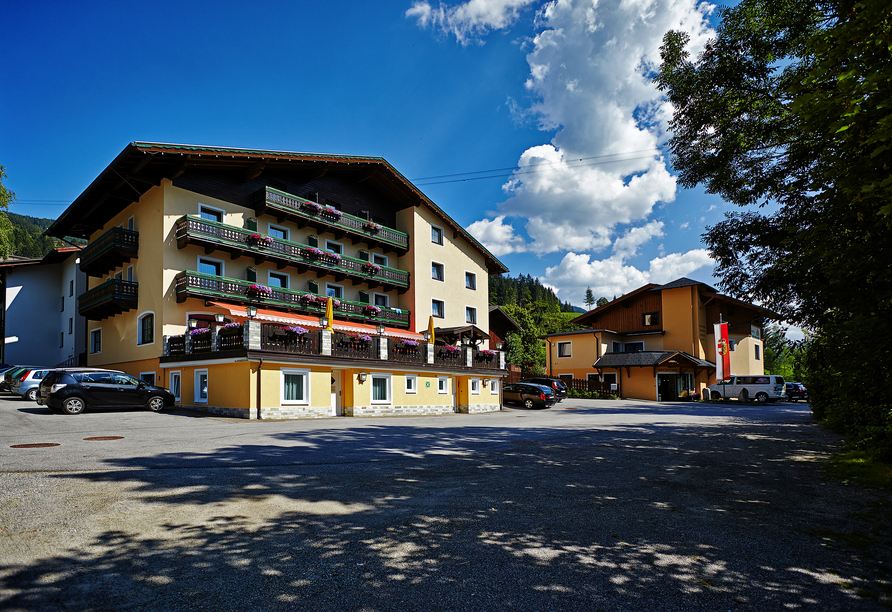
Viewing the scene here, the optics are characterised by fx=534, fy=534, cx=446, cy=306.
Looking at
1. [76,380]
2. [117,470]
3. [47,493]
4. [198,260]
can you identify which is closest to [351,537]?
[47,493]

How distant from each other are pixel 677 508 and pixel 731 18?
13156 mm

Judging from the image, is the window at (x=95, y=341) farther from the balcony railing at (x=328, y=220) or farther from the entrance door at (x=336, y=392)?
the entrance door at (x=336, y=392)


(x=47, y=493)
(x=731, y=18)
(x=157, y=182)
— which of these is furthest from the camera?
(x=157, y=182)

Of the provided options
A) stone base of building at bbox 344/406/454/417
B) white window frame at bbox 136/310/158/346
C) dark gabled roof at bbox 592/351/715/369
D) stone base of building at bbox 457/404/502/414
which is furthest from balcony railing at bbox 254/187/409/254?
dark gabled roof at bbox 592/351/715/369

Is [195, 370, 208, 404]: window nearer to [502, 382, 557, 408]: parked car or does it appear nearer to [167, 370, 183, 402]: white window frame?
[167, 370, 183, 402]: white window frame

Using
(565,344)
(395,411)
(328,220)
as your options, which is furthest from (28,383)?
(565,344)

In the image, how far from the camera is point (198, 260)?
2577cm

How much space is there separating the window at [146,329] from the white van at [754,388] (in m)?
40.8

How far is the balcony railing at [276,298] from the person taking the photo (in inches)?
953

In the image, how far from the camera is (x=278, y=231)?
1169 inches

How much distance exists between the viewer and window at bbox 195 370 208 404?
22.0 meters

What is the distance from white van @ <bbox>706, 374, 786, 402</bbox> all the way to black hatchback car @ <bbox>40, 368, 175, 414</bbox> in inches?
1602

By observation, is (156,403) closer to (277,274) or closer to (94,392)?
(94,392)

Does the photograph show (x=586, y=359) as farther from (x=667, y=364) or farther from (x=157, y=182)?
(x=157, y=182)
